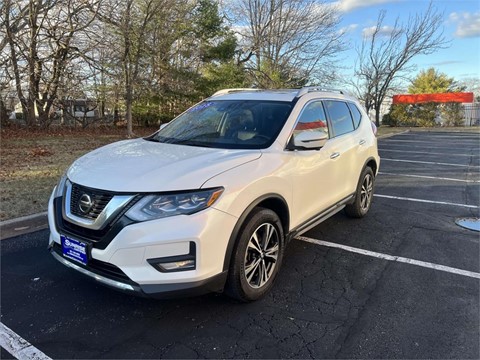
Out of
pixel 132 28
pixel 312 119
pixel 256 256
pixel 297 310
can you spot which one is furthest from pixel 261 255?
pixel 132 28

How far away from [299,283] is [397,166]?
8.18 m

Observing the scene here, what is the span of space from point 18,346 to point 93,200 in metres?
1.09

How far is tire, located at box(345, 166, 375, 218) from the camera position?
5.13 meters

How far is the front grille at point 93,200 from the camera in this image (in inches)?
103

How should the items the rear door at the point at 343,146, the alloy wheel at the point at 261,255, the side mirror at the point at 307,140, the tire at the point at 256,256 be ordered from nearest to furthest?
the tire at the point at 256,256, the alloy wheel at the point at 261,255, the side mirror at the point at 307,140, the rear door at the point at 343,146

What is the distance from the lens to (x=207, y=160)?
293cm

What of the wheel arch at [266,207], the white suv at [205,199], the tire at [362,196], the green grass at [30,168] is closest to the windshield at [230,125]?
the white suv at [205,199]

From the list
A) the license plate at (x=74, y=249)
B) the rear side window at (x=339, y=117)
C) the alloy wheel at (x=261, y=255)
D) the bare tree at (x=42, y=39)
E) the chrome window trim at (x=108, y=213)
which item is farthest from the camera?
the bare tree at (x=42, y=39)

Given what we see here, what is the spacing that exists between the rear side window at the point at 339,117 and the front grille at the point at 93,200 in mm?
2793

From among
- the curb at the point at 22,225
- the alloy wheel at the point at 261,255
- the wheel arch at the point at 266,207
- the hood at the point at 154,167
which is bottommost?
the curb at the point at 22,225

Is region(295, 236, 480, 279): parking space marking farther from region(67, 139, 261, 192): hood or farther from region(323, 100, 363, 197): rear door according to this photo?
region(67, 139, 261, 192): hood

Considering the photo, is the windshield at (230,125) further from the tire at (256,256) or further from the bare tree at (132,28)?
the bare tree at (132,28)

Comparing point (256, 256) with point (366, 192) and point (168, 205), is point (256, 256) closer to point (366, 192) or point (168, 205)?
point (168, 205)

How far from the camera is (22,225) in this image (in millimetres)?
4707
